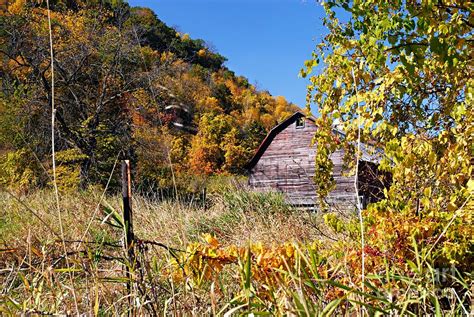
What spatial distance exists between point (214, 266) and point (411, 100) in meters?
1.86

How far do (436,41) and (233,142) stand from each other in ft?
117

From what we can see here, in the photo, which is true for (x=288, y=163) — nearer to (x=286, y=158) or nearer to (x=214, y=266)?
(x=286, y=158)

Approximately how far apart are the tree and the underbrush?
0.27 m

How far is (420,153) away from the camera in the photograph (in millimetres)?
2625

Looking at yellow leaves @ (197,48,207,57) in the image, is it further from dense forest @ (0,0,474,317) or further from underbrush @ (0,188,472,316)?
underbrush @ (0,188,472,316)

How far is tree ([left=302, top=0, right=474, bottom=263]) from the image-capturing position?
8.11 feet

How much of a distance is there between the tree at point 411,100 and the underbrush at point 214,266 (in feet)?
0.88

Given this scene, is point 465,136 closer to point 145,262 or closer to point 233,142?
point 145,262

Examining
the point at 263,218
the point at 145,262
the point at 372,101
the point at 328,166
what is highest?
the point at 372,101

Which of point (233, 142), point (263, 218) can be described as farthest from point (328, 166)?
point (233, 142)

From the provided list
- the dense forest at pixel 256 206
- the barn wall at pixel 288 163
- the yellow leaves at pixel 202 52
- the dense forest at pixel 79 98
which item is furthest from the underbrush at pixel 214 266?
the yellow leaves at pixel 202 52

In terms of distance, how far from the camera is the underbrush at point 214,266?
1421mm

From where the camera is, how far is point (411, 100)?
339 cm

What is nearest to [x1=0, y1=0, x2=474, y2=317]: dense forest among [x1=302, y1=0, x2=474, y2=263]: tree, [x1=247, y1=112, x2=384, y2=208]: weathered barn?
[x1=302, y1=0, x2=474, y2=263]: tree
